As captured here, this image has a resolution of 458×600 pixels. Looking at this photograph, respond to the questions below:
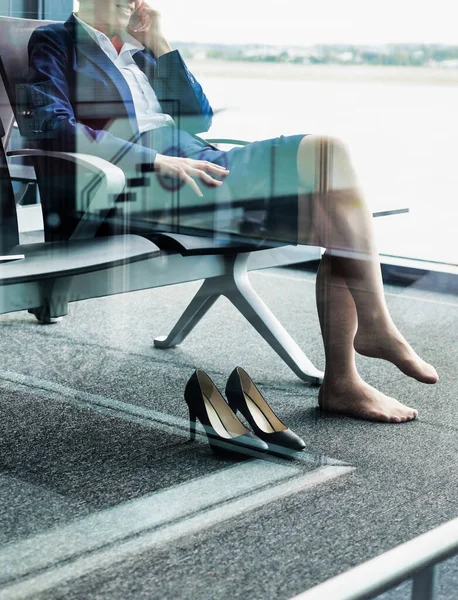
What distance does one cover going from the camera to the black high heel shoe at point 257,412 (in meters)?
1.33

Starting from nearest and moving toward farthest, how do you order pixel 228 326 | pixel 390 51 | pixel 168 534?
pixel 168 534 → pixel 390 51 → pixel 228 326

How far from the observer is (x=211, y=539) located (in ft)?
3.72

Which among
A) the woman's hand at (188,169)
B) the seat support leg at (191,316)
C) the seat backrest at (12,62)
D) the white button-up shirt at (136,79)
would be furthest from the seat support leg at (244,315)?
the seat backrest at (12,62)

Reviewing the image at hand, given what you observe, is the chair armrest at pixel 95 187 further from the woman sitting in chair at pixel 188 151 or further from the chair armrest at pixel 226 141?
the chair armrest at pixel 226 141

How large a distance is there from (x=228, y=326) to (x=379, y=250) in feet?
0.88

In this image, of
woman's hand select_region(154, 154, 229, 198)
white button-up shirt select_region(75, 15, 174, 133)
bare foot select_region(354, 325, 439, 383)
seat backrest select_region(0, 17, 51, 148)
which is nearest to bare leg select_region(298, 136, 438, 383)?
bare foot select_region(354, 325, 439, 383)

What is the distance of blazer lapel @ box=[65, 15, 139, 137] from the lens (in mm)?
1121

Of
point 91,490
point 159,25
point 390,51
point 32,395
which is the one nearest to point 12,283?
point 32,395

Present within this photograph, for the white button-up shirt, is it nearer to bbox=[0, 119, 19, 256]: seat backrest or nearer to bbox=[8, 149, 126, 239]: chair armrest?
bbox=[8, 149, 126, 239]: chair armrest

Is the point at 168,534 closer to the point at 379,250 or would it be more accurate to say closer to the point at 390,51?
the point at 379,250

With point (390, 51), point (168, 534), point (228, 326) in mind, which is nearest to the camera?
point (168, 534)

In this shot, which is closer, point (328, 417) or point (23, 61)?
point (23, 61)

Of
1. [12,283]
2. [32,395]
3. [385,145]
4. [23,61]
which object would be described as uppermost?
[23,61]

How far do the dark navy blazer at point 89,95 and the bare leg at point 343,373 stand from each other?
382 millimetres
